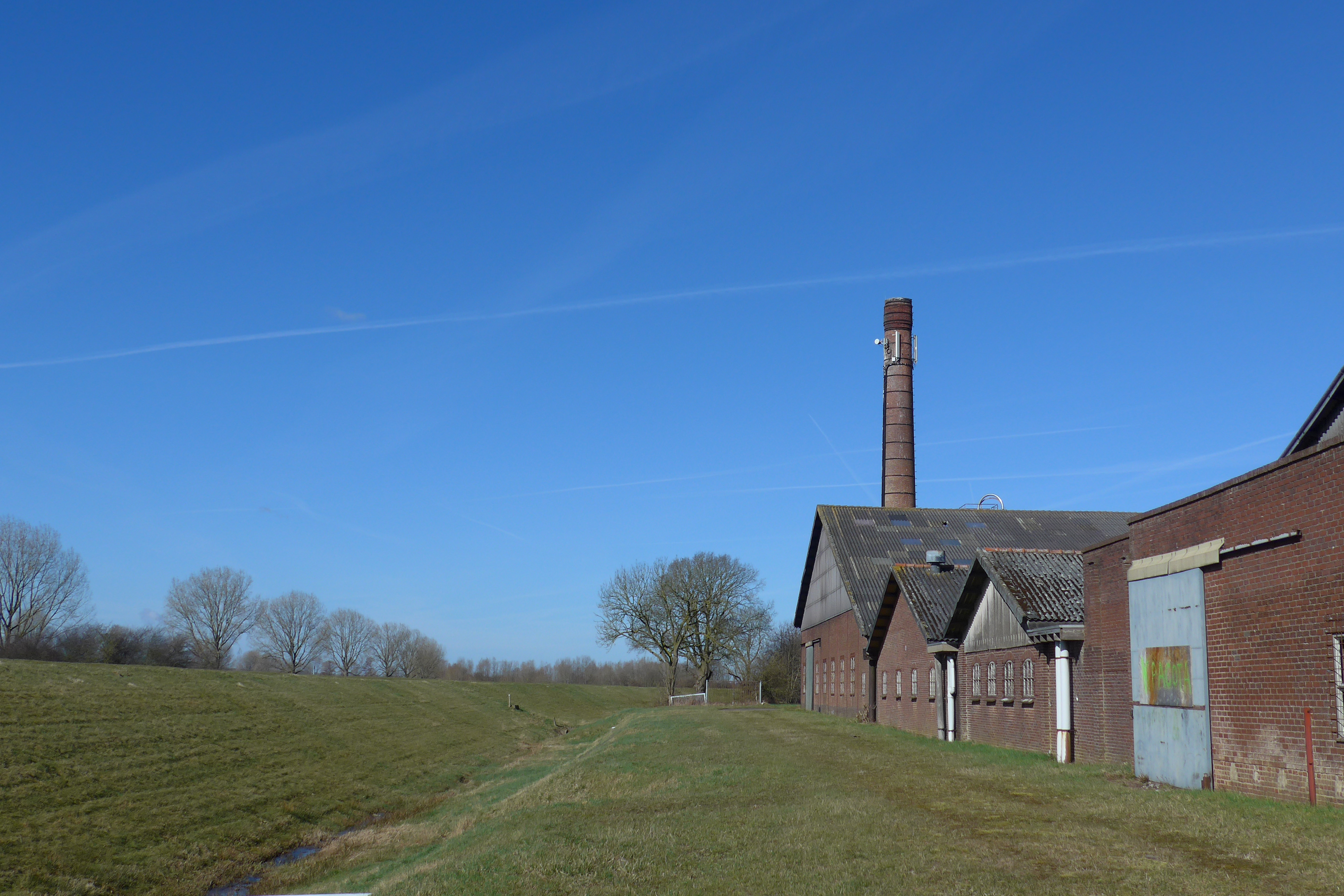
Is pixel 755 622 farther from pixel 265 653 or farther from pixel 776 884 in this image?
pixel 776 884

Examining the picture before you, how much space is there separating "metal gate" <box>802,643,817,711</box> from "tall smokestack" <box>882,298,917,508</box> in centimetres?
876

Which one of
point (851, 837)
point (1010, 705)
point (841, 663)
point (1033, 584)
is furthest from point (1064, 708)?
point (841, 663)

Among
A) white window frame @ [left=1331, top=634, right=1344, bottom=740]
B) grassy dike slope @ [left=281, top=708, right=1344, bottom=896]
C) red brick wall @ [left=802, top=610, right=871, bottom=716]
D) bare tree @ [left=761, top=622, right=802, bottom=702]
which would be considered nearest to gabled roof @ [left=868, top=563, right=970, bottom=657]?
red brick wall @ [left=802, top=610, right=871, bottom=716]

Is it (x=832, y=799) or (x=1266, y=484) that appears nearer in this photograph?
(x=1266, y=484)

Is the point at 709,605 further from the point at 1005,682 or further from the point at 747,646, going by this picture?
the point at 1005,682

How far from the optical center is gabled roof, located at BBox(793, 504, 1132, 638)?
4234cm

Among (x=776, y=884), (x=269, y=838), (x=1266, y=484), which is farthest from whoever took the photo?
(x=269, y=838)

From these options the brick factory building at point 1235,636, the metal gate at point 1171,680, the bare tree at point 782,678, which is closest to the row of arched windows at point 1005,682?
the brick factory building at point 1235,636

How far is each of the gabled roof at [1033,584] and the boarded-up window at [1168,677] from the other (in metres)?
3.29

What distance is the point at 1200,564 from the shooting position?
14.9m

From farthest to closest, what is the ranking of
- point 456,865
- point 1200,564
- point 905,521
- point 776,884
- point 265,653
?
point 265,653
point 905,521
point 1200,564
point 456,865
point 776,884

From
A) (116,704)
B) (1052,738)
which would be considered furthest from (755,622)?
(1052,738)

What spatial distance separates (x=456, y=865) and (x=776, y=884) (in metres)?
4.60

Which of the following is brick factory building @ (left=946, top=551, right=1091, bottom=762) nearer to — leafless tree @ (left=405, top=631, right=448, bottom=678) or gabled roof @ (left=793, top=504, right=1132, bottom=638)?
gabled roof @ (left=793, top=504, right=1132, bottom=638)
